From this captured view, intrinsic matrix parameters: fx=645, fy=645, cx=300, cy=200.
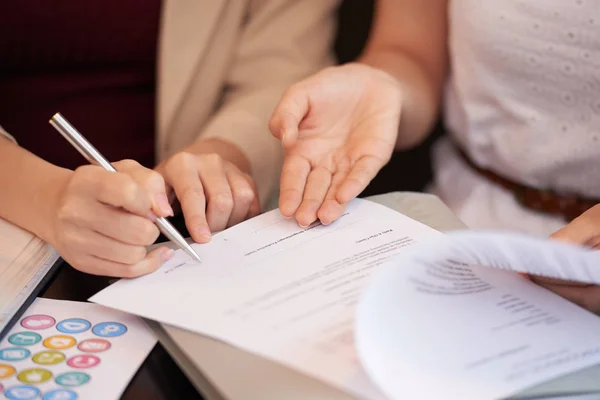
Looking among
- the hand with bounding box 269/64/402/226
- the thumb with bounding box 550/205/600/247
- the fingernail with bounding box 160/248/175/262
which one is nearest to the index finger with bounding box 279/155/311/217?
the hand with bounding box 269/64/402/226

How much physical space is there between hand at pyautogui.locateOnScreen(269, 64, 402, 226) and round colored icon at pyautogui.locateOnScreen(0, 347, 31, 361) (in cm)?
23

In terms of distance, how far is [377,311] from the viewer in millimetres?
382

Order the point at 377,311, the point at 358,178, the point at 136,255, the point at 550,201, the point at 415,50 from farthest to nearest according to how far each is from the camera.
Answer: the point at 415,50 < the point at 550,201 < the point at 358,178 < the point at 136,255 < the point at 377,311

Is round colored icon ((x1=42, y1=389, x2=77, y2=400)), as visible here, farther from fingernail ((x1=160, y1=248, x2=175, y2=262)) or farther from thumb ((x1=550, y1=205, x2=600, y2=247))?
thumb ((x1=550, y1=205, x2=600, y2=247))

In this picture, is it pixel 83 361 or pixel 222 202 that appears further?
pixel 222 202

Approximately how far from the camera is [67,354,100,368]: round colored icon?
424 mm

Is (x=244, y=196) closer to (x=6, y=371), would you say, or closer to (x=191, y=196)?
A: (x=191, y=196)

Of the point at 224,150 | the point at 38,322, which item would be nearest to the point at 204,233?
the point at 38,322

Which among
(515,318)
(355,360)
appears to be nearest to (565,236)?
(515,318)

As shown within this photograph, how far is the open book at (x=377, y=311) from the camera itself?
379 millimetres

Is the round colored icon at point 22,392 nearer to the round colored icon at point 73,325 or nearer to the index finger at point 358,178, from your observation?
the round colored icon at point 73,325

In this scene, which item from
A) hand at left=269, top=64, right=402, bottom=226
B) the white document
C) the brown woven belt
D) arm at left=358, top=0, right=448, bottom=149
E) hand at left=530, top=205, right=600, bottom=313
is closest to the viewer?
the white document

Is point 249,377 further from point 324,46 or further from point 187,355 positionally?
point 324,46

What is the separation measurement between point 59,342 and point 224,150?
1.20ft
